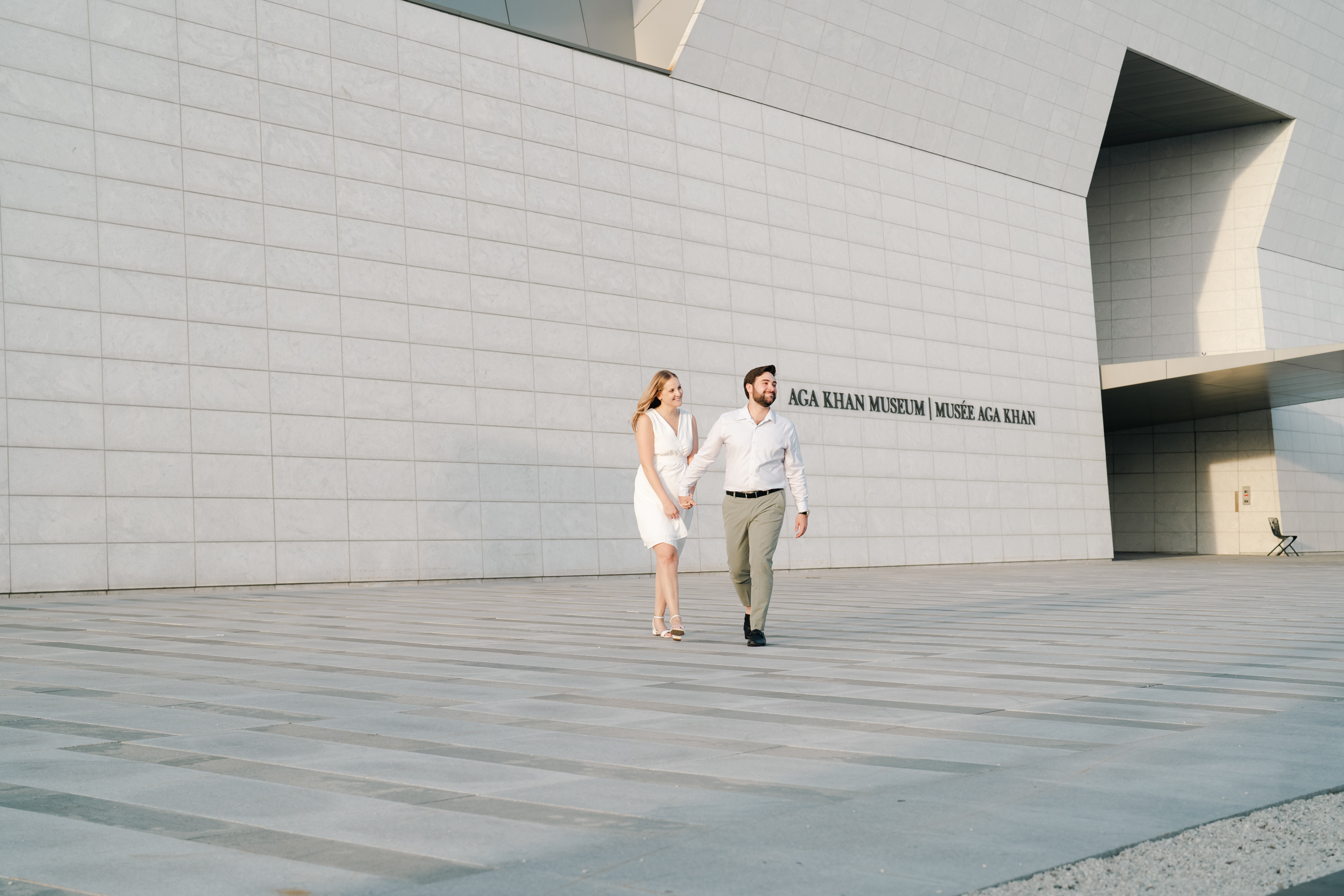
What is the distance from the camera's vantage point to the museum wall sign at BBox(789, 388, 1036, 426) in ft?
70.8

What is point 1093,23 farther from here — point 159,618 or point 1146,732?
point 1146,732

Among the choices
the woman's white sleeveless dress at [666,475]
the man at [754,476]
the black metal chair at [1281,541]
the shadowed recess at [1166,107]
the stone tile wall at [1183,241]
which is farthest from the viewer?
the stone tile wall at [1183,241]

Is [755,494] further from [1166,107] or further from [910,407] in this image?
[1166,107]

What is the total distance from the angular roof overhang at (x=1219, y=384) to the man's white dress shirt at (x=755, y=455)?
17266 millimetres

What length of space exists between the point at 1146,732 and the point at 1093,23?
77.6 ft

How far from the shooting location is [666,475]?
341 inches

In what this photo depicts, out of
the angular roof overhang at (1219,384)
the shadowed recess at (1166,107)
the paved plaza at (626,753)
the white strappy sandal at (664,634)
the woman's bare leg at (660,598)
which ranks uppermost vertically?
the shadowed recess at (1166,107)

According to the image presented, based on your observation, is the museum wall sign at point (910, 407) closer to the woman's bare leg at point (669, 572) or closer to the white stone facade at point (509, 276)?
the white stone facade at point (509, 276)

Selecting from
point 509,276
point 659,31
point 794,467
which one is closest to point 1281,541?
point 659,31

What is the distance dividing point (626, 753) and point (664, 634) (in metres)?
4.59

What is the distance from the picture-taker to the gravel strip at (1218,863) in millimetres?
2645

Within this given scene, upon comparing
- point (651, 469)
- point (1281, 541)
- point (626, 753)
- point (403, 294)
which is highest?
point (403, 294)

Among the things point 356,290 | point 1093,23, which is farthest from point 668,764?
point 1093,23

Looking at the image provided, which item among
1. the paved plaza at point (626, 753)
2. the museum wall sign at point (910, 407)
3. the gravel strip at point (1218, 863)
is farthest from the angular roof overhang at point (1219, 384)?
the gravel strip at point (1218, 863)
